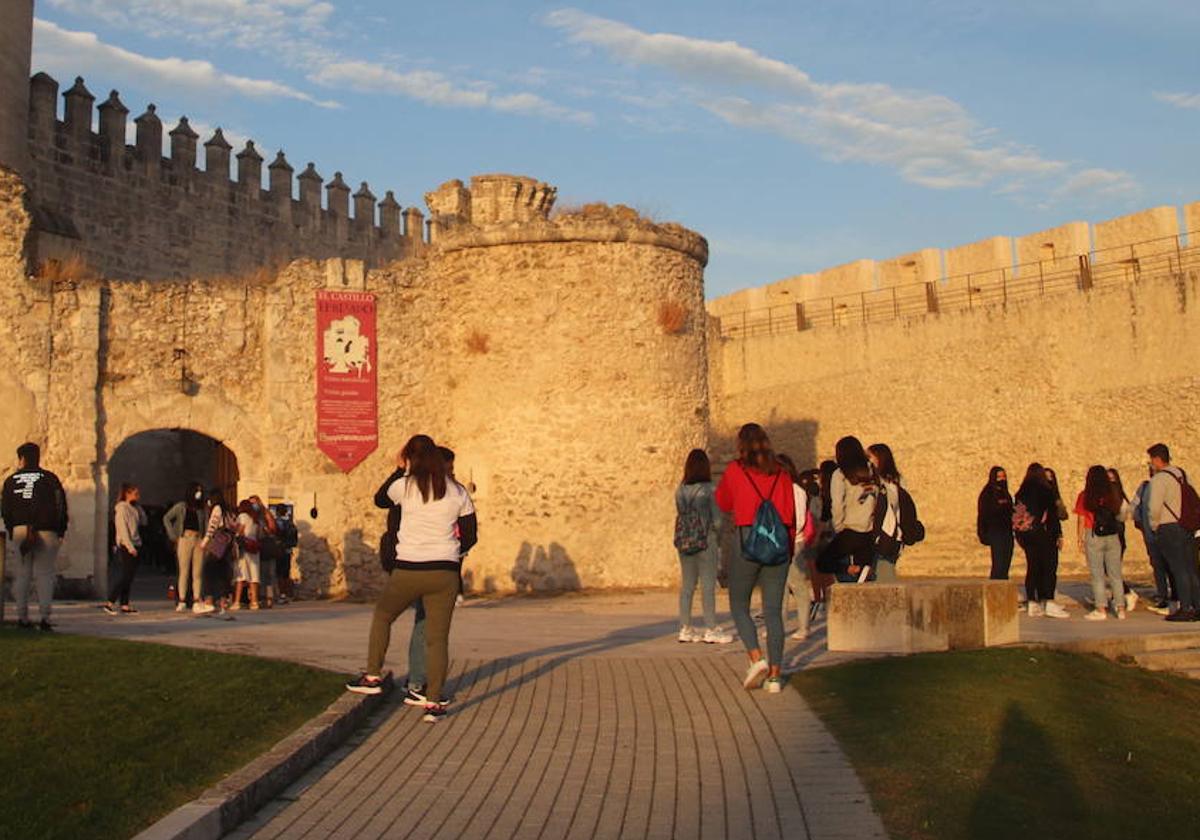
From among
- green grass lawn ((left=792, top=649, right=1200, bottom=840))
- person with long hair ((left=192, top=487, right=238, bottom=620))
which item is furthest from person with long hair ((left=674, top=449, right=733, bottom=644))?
person with long hair ((left=192, top=487, right=238, bottom=620))

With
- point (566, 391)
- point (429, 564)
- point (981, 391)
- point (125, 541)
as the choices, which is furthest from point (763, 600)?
point (981, 391)

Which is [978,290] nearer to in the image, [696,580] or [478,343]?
[478,343]

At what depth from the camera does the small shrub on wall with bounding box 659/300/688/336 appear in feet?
66.4

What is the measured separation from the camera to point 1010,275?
30188 millimetres

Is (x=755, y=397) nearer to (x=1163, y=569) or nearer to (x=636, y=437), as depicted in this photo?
(x=636, y=437)

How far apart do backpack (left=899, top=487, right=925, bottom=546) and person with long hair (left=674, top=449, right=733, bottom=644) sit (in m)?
1.67

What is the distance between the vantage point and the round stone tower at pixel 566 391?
1969 centimetres

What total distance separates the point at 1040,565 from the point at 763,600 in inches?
247

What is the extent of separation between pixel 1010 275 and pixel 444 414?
49.7 feet

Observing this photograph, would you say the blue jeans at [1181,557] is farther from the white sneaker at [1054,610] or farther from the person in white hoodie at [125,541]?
the person in white hoodie at [125,541]

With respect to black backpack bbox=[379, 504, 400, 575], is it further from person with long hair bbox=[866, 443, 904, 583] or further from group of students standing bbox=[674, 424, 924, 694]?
person with long hair bbox=[866, 443, 904, 583]

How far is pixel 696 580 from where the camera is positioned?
1224cm

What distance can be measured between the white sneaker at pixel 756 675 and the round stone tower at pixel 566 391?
10190 mm

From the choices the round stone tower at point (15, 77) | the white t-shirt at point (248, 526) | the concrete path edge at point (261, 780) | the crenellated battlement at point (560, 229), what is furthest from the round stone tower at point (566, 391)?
the concrete path edge at point (261, 780)
